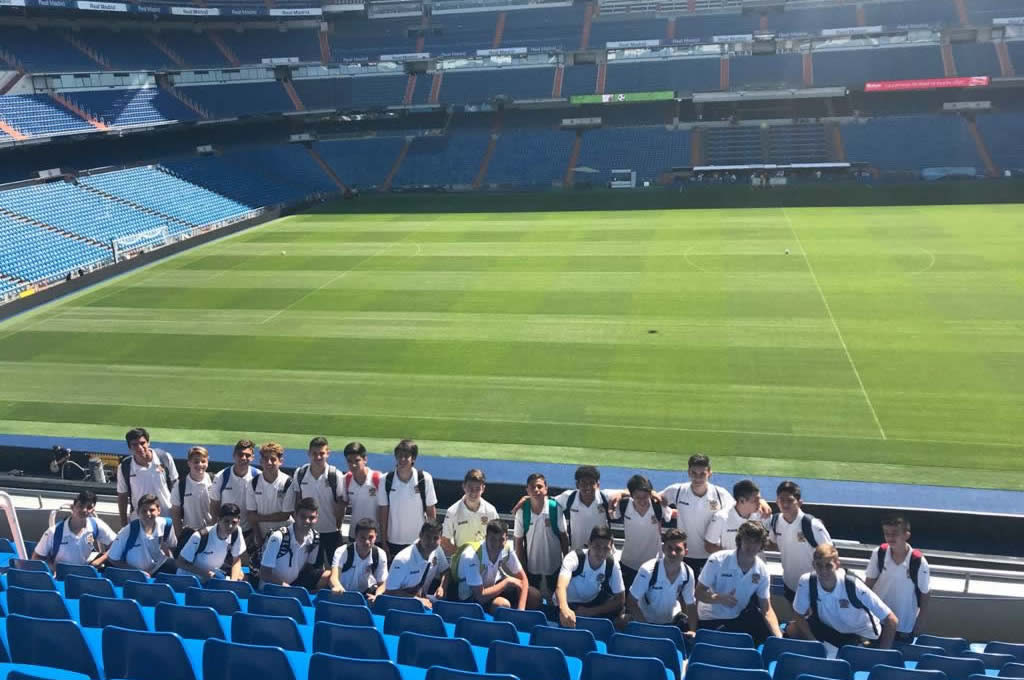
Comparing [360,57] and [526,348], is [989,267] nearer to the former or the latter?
[526,348]

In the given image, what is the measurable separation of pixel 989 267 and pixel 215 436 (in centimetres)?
2089

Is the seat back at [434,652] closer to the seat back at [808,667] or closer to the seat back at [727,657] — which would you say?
the seat back at [727,657]

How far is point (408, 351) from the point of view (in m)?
17.9

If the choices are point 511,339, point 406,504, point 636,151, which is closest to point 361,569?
point 406,504

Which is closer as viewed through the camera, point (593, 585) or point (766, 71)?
point (593, 585)

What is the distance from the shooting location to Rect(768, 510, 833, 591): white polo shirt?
6070 millimetres

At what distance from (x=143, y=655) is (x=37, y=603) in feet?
4.25

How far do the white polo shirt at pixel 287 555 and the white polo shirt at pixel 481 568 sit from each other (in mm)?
1312

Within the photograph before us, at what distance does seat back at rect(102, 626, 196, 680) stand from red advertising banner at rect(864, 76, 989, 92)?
4736cm

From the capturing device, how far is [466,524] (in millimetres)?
6504

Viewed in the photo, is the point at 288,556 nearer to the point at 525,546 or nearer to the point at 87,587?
the point at 87,587

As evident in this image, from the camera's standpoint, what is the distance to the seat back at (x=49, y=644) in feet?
15.4

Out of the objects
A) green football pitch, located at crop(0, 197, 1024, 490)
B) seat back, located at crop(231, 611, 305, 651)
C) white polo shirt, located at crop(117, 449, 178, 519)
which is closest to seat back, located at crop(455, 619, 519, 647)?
seat back, located at crop(231, 611, 305, 651)

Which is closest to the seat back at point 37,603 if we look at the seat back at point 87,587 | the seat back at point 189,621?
the seat back at point 87,587
